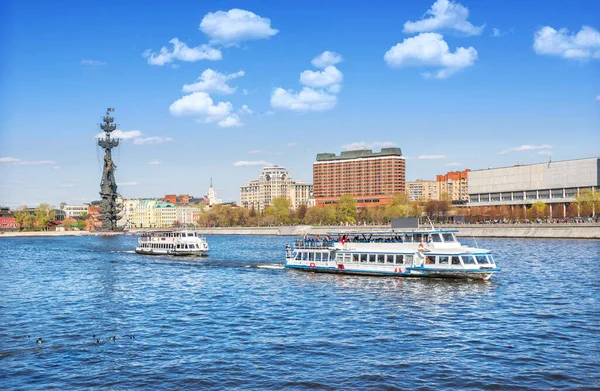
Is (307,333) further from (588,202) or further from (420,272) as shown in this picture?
(588,202)

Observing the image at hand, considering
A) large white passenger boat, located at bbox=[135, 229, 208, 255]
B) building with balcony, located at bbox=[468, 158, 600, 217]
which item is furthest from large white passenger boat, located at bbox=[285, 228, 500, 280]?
building with balcony, located at bbox=[468, 158, 600, 217]

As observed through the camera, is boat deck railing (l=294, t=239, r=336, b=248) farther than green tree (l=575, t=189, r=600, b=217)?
No

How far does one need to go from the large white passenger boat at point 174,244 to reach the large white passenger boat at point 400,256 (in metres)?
35.1

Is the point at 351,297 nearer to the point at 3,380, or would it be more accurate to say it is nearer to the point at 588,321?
the point at 588,321

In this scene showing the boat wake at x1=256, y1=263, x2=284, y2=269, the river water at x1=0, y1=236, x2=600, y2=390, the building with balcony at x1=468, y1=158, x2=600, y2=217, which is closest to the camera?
the river water at x1=0, y1=236, x2=600, y2=390

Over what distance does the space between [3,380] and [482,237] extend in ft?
457

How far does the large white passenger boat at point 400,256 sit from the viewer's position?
58406 millimetres

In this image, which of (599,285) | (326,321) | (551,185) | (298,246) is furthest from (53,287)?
(551,185)

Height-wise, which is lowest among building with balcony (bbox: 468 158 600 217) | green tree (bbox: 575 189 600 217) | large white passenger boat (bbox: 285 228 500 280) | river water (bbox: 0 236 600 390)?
river water (bbox: 0 236 600 390)

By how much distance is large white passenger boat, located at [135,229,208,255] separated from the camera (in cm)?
10525

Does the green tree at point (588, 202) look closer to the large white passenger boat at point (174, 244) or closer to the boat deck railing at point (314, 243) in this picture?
the large white passenger boat at point (174, 244)

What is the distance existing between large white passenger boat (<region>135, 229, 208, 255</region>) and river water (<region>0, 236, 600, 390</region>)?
133ft

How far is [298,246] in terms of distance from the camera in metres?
74.1

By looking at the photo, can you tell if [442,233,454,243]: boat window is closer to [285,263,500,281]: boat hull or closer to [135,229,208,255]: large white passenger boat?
[285,263,500,281]: boat hull
